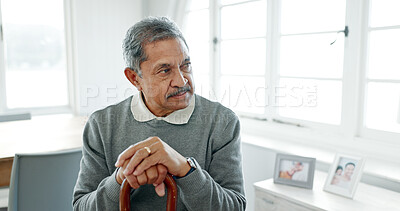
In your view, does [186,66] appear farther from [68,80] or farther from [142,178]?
[68,80]

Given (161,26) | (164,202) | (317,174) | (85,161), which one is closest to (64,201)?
(85,161)

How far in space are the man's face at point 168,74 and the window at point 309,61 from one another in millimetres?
897

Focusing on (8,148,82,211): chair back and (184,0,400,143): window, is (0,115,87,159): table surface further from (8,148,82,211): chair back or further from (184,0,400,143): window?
(184,0,400,143): window

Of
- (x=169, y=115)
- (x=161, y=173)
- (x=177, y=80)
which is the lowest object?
(x=161, y=173)

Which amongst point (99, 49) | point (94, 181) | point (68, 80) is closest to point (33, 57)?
point (68, 80)

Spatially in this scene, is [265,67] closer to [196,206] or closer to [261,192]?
[261,192]

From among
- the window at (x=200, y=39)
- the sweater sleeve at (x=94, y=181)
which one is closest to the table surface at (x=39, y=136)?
the sweater sleeve at (x=94, y=181)

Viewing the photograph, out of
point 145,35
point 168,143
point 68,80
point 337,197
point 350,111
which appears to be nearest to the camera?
point 145,35

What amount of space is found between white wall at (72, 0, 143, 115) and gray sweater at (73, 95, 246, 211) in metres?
2.41

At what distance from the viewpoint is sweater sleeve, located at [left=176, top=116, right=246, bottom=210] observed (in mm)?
979

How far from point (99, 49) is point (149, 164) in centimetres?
297

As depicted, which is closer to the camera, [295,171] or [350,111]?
[295,171]

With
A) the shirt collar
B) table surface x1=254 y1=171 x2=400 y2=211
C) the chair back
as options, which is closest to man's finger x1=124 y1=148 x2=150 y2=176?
the shirt collar

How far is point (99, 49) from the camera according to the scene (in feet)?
11.9
